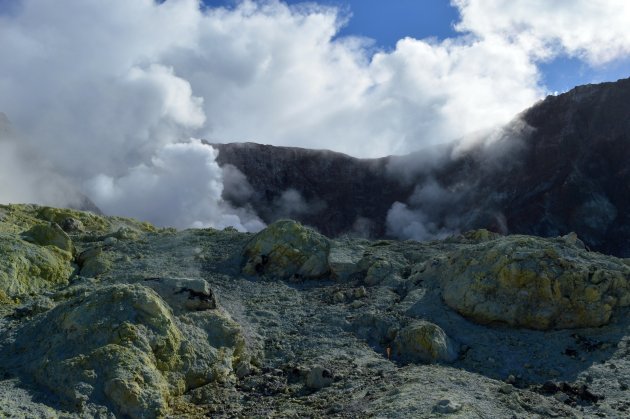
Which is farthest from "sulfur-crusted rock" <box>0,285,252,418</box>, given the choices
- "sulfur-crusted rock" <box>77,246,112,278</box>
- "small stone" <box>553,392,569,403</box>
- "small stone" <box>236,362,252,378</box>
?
"small stone" <box>553,392,569,403</box>

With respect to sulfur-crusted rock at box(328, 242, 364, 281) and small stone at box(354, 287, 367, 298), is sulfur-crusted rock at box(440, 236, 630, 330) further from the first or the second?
sulfur-crusted rock at box(328, 242, 364, 281)

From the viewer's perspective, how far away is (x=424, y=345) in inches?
576

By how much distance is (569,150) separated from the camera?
67.8 meters

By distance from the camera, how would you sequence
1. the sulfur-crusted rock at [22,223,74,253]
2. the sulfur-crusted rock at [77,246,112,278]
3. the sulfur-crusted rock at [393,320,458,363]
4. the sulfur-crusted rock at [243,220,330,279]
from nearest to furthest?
the sulfur-crusted rock at [393,320,458,363] → the sulfur-crusted rock at [77,246,112,278] → the sulfur-crusted rock at [22,223,74,253] → the sulfur-crusted rock at [243,220,330,279]

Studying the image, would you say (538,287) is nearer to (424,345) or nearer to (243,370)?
(424,345)

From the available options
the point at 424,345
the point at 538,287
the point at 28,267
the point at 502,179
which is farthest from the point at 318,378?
the point at 502,179

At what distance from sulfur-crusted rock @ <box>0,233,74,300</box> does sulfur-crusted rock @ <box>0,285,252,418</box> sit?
13.6 ft

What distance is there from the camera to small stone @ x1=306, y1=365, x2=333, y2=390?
12789mm

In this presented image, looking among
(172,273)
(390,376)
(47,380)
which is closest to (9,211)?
(172,273)

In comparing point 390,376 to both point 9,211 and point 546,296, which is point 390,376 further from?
point 9,211

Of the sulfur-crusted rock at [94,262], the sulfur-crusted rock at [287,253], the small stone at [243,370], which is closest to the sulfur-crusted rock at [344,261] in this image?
the sulfur-crusted rock at [287,253]

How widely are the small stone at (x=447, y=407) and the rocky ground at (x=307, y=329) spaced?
3 centimetres

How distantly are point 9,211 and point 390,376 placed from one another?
21.3m

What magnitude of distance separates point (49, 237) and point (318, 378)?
11.7 metres
